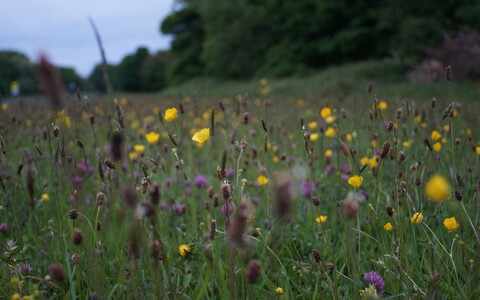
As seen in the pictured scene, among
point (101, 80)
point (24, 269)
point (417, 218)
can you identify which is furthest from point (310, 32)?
point (24, 269)

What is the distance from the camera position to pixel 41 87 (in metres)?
0.72

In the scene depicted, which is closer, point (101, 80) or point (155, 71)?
point (101, 80)

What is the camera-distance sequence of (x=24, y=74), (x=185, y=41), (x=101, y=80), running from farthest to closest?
(x=185, y=41)
(x=101, y=80)
(x=24, y=74)

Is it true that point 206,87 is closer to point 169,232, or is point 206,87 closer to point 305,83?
point 305,83

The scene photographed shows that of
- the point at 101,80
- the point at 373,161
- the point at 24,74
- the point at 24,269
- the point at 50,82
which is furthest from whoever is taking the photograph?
the point at 101,80

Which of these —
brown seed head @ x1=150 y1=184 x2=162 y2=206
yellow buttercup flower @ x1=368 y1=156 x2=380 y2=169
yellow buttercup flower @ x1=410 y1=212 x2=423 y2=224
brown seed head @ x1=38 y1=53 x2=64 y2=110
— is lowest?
yellow buttercup flower @ x1=410 y1=212 x2=423 y2=224

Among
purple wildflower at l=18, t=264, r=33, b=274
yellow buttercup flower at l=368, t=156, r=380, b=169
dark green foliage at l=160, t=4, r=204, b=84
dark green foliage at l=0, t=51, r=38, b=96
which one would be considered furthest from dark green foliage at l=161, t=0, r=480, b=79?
purple wildflower at l=18, t=264, r=33, b=274

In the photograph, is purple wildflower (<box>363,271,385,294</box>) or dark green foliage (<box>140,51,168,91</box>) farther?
dark green foliage (<box>140,51,168,91</box>)

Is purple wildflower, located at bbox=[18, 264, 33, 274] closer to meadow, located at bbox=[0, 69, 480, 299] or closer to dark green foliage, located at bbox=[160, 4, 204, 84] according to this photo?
meadow, located at bbox=[0, 69, 480, 299]

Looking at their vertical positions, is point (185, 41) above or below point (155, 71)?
above

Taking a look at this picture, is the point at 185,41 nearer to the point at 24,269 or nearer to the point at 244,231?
the point at 24,269

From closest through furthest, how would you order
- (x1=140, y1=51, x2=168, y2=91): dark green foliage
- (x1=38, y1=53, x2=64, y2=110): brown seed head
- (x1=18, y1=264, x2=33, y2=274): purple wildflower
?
(x1=38, y1=53, x2=64, y2=110): brown seed head < (x1=18, y1=264, x2=33, y2=274): purple wildflower < (x1=140, y1=51, x2=168, y2=91): dark green foliage

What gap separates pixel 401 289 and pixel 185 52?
2844 cm

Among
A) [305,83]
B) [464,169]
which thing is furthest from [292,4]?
[464,169]
